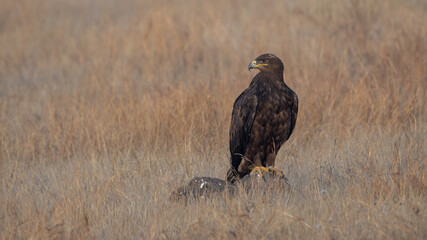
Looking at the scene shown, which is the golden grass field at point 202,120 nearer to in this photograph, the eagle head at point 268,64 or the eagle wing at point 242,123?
the eagle wing at point 242,123

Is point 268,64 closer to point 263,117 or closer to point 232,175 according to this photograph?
point 263,117

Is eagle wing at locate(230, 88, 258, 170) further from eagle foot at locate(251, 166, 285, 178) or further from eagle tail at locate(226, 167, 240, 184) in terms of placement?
eagle foot at locate(251, 166, 285, 178)

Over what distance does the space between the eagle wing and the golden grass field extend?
1.04 feet

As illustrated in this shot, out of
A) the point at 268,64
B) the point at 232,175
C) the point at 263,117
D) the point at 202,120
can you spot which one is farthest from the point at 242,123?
the point at 202,120

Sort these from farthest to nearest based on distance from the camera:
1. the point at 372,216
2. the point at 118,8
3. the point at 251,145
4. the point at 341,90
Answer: the point at 118,8 → the point at 341,90 → the point at 251,145 → the point at 372,216

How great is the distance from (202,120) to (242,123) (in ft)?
4.59

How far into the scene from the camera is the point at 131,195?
514 cm

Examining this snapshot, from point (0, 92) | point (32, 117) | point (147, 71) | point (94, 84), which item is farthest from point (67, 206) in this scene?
point (0, 92)

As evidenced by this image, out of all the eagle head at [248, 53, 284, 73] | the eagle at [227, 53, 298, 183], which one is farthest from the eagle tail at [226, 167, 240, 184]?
the eagle head at [248, 53, 284, 73]

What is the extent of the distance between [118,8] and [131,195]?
10.9m

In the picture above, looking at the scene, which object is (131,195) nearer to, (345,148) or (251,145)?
(251,145)

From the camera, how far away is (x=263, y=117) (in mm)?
5371

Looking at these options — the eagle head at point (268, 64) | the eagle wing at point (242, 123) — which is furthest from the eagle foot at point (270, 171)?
the eagle head at point (268, 64)

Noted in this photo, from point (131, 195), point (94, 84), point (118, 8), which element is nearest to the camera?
point (131, 195)
